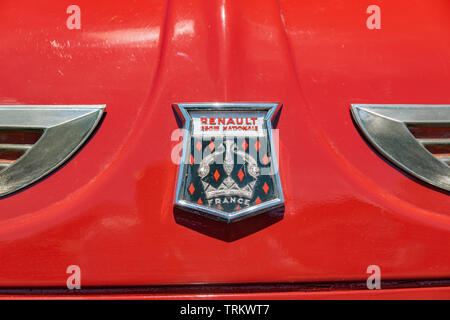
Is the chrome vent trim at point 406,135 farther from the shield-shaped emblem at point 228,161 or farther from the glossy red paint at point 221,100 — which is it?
the shield-shaped emblem at point 228,161

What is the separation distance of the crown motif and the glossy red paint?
0.06 m

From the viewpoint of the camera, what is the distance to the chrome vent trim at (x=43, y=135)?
2.52ft

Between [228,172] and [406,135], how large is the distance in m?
0.38

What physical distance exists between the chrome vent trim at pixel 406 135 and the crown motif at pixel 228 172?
250 mm

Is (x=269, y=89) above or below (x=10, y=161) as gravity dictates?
above

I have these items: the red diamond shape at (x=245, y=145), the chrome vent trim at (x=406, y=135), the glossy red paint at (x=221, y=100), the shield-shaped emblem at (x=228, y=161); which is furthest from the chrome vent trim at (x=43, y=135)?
the chrome vent trim at (x=406, y=135)

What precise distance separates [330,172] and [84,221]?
0.47 meters

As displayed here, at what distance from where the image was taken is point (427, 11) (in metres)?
0.96

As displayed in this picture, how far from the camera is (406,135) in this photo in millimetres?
818

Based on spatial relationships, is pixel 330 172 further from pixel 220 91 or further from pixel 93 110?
pixel 93 110

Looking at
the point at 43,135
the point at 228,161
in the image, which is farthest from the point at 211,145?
the point at 43,135

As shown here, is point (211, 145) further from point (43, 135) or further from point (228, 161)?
point (43, 135)
